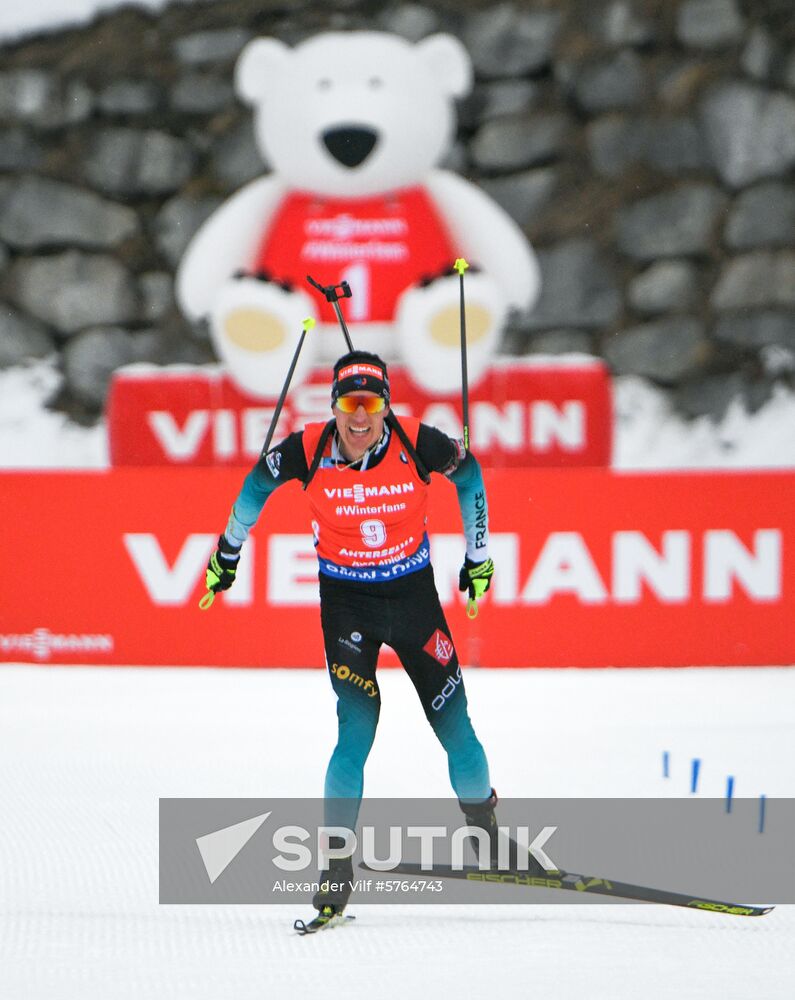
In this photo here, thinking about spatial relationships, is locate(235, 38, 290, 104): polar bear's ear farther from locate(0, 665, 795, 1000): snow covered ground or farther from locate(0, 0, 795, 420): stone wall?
locate(0, 665, 795, 1000): snow covered ground

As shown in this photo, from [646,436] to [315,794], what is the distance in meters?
6.61

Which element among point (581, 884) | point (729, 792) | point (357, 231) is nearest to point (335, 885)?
point (581, 884)

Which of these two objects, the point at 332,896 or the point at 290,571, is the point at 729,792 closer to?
the point at 332,896

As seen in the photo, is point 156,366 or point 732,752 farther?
point 156,366

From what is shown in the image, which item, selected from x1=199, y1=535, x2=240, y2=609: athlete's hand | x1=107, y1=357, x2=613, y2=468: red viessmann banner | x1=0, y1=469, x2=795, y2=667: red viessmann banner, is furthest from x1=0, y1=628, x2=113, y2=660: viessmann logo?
x1=199, y1=535, x2=240, y2=609: athlete's hand

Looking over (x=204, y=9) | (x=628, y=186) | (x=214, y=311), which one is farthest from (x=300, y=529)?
(x=204, y=9)

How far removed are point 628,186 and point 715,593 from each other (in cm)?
558

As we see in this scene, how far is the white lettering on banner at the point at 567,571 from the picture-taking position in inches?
236

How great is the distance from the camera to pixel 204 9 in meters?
11.1

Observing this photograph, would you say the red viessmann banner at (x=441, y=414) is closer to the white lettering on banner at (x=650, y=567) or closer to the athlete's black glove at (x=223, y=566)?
the white lettering on banner at (x=650, y=567)

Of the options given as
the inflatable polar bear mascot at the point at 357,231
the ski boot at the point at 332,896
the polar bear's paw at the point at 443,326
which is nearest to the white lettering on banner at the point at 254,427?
the inflatable polar bear mascot at the point at 357,231

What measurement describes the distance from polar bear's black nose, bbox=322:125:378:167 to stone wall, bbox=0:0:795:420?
10.7 feet

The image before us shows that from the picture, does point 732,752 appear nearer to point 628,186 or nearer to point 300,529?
point 300,529

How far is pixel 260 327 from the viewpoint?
23.6ft
